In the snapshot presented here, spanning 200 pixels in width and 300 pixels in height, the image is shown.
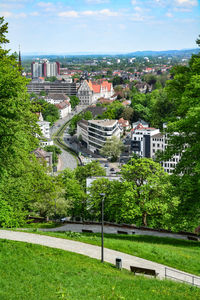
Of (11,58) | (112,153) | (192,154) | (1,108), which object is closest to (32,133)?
(11,58)

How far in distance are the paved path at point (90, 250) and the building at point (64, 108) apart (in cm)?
14323

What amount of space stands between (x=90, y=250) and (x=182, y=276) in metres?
4.39

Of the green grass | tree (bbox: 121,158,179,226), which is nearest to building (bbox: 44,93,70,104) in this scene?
tree (bbox: 121,158,179,226)

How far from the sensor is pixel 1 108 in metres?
17.8

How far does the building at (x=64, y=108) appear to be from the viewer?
163 meters

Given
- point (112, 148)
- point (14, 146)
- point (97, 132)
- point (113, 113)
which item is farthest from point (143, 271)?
point (113, 113)

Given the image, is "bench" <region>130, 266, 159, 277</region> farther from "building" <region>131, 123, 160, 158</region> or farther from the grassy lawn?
"building" <region>131, 123, 160, 158</region>

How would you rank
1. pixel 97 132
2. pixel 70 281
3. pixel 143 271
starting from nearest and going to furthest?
pixel 70 281 → pixel 143 271 → pixel 97 132

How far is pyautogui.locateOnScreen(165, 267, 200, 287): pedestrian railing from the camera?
51.4 feet

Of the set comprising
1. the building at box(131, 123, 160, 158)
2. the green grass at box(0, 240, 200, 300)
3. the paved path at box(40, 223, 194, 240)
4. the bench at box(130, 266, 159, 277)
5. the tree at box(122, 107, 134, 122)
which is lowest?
the building at box(131, 123, 160, 158)

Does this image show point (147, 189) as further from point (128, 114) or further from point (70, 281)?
point (128, 114)

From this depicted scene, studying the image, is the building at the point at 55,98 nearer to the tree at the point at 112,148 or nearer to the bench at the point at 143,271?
the tree at the point at 112,148

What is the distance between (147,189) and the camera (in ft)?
96.3

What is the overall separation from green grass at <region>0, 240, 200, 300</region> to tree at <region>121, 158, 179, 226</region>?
12.0 m
